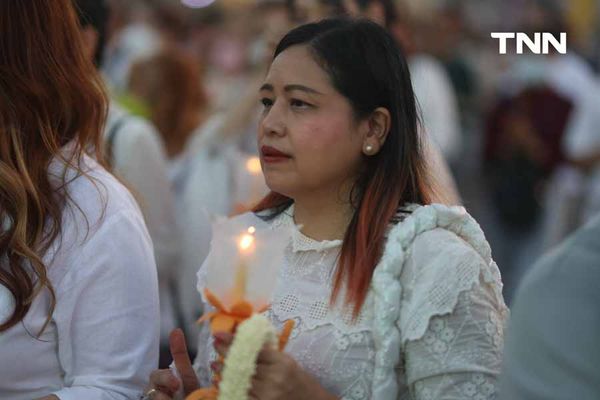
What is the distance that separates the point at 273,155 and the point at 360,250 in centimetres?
28

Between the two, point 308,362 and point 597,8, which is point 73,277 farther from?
point 597,8

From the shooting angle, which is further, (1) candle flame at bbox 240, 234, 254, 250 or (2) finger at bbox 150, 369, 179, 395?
(2) finger at bbox 150, 369, 179, 395

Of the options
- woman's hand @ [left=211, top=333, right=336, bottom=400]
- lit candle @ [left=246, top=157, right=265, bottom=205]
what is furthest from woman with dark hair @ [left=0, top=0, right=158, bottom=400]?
lit candle @ [left=246, top=157, right=265, bottom=205]

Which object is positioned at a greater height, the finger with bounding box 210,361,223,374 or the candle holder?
the candle holder

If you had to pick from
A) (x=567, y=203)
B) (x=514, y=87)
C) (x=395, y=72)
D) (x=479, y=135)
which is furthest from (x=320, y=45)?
(x=479, y=135)

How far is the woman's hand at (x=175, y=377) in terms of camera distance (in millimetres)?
2533

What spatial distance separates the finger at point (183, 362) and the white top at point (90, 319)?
10cm

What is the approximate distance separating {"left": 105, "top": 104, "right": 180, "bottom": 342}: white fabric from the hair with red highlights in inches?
66.9

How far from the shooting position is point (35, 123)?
8.82 ft

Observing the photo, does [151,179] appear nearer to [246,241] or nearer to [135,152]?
[135,152]

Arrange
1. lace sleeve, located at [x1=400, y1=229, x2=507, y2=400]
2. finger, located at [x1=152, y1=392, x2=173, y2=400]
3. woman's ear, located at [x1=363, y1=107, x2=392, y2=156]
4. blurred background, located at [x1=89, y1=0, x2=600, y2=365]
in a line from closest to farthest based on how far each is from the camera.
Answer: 1. lace sleeve, located at [x1=400, y1=229, x2=507, y2=400]
2. finger, located at [x1=152, y1=392, x2=173, y2=400]
3. woman's ear, located at [x1=363, y1=107, x2=392, y2=156]
4. blurred background, located at [x1=89, y1=0, x2=600, y2=365]

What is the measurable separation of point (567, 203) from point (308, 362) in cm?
653

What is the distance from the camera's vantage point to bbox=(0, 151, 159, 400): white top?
8.32 ft

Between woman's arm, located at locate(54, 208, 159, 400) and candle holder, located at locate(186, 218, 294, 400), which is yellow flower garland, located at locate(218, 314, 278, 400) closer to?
candle holder, located at locate(186, 218, 294, 400)
